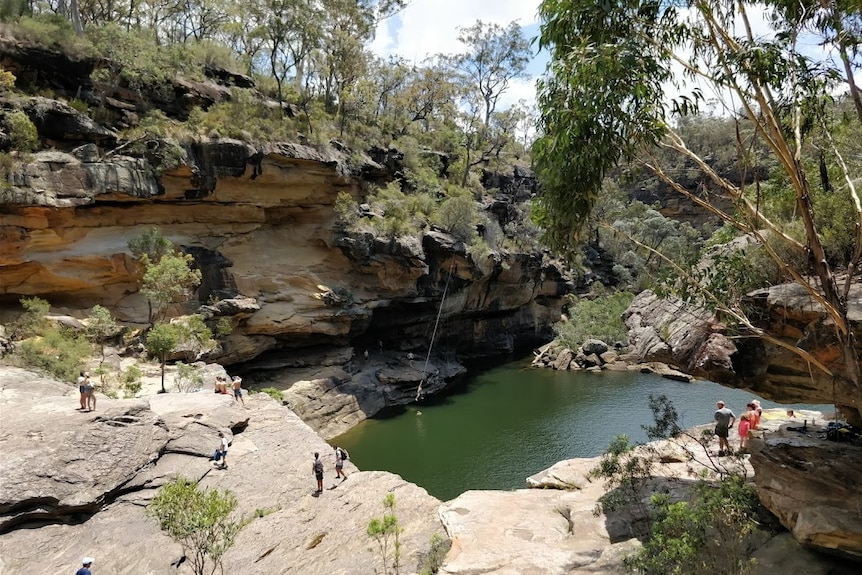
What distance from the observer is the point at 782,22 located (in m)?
5.73

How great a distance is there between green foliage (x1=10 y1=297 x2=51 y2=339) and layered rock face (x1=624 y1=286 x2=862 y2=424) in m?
17.5

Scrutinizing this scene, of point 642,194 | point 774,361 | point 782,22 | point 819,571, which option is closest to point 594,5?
point 782,22

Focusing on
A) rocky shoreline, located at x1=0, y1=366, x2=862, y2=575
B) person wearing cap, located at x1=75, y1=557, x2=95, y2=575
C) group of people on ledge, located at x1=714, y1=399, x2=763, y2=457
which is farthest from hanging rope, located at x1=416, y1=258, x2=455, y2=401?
person wearing cap, located at x1=75, y1=557, x2=95, y2=575

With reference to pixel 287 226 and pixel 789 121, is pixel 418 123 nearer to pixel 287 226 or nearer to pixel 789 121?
pixel 287 226

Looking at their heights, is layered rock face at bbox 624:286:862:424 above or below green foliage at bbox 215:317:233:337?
above

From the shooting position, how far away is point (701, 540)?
5.38 metres

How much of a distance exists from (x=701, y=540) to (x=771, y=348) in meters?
3.00

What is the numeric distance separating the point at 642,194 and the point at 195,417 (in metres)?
47.8

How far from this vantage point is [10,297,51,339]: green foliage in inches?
599

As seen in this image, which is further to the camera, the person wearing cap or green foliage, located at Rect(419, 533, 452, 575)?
green foliage, located at Rect(419, 533, 452, 575)

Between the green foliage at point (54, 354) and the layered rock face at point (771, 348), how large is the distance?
1494 cm

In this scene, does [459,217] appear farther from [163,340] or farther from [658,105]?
[658,105]

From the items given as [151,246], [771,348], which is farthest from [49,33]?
[771,348]

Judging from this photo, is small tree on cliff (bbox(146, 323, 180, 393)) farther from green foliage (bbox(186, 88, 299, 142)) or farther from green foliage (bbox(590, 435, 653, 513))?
green foliage (bbox(590, 435, 653, 513))
